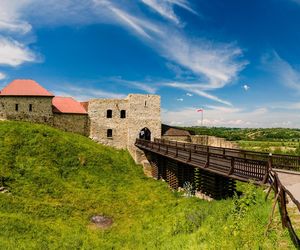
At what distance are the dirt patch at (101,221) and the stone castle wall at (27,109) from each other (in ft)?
68.9

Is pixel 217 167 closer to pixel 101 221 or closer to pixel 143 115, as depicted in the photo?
pixel 101 221

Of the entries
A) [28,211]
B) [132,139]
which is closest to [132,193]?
[28,211]

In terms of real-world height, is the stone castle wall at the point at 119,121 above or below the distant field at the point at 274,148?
above

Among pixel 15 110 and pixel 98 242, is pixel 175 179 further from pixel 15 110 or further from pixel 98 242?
pixel 15 110

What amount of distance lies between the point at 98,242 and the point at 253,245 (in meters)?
11.3

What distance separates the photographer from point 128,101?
4262 centimetres

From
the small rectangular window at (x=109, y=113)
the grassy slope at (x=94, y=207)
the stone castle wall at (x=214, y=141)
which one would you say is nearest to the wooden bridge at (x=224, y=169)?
the grassy slope at (x=94, y=207)

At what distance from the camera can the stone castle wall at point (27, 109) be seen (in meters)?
36.7

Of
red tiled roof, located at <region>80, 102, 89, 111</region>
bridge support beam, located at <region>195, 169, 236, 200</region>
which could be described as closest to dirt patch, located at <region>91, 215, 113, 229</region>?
bridge support beam, located at <region>195, 169, 236, 200</region>

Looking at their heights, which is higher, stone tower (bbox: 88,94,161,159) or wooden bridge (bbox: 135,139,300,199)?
stone tower (bbox: 88,94,161,159)

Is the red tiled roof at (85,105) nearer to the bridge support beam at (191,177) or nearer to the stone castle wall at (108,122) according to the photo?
the stone castle wall at (108,122)

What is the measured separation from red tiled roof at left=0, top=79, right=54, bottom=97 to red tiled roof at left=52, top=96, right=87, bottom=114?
271 cm

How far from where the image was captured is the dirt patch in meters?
19.8

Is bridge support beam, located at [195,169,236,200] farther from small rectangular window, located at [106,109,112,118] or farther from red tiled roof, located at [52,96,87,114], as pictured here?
red tiled roof, located at [52,96,87,114]
